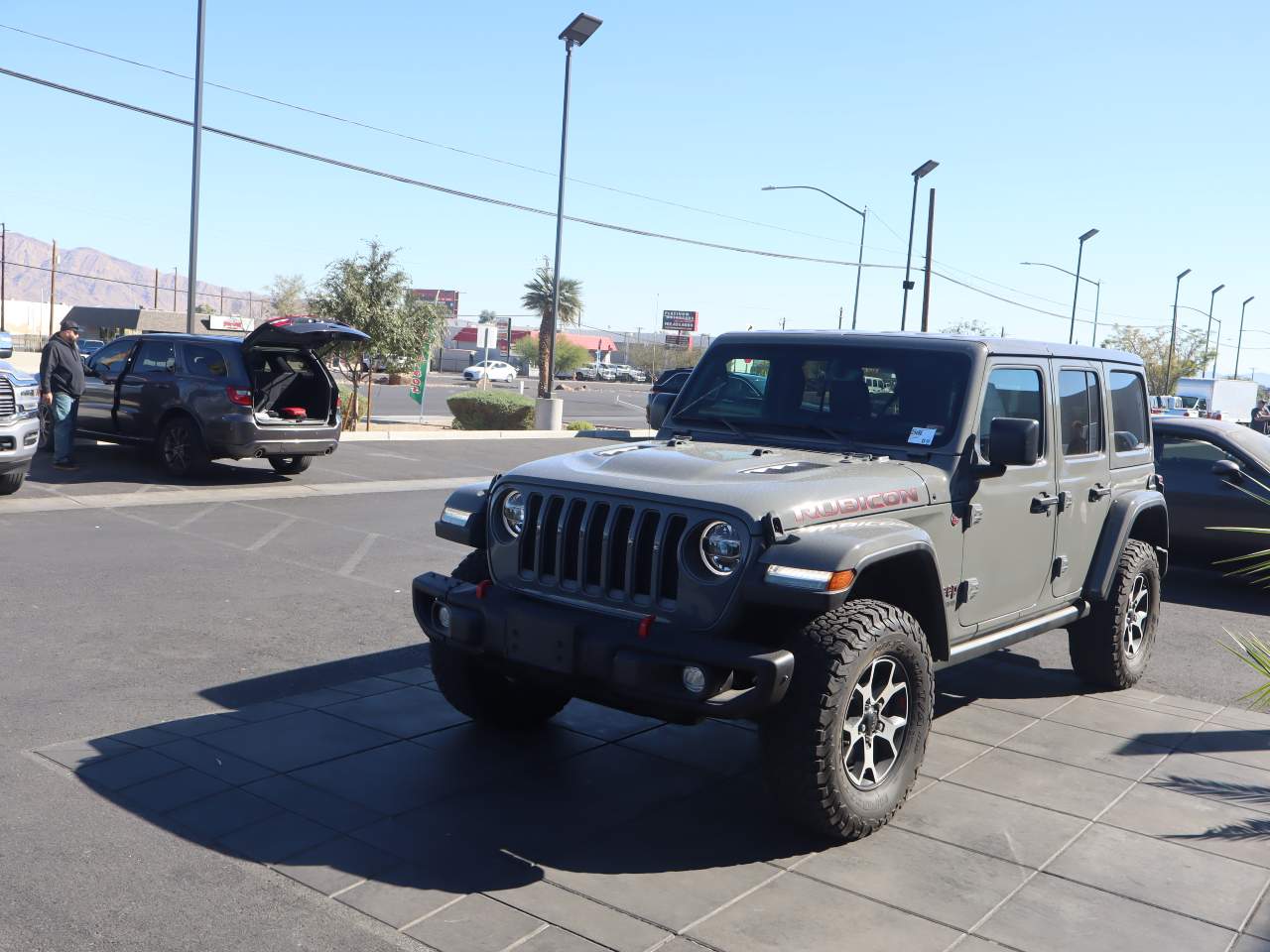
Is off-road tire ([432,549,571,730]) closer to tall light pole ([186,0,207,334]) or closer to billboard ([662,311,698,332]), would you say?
tall light pole ([186,0,207,334])

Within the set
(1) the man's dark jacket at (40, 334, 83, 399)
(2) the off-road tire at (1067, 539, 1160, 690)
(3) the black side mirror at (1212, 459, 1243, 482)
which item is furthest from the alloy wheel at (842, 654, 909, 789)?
(1) the man's dark jacket at (40, 334, 83, 399)

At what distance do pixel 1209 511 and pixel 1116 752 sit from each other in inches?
218

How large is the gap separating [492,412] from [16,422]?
1629 centimetres

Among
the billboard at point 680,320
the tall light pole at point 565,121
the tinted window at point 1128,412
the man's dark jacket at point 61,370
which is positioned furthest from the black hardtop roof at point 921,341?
the billboard at point 680,320

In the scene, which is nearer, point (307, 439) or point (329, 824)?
Result: point (329, 824)

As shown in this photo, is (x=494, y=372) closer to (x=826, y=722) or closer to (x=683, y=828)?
(x=683, y=828)

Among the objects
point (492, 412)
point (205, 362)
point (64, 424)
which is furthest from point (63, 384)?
point (492, 412)

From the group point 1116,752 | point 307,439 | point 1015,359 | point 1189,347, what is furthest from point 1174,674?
point 1189,347

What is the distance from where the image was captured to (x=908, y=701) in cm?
464

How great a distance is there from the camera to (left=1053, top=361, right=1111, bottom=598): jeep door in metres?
6.01

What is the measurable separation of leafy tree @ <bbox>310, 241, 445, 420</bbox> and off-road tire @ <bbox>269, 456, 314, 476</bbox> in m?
9.39

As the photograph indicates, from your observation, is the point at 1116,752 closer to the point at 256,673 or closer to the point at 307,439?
the point at 256,673

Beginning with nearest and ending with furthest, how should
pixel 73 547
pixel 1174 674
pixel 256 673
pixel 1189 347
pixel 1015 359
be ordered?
pixel 1015 359 → pixel 256 673 → pixel 1174 674 → pixel 73 547 → pixel 1189 347

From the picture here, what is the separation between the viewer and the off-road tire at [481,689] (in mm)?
5090
